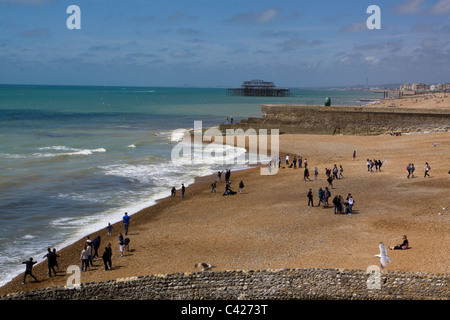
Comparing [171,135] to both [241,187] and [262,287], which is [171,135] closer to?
[241,187]

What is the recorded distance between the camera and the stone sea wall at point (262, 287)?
10.4 meters

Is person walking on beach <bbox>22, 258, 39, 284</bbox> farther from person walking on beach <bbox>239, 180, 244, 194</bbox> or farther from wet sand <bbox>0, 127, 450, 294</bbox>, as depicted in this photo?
person walking on beach <bbox>239, 180, 244, 194</bbox>

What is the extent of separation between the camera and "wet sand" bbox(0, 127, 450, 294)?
47.5 ft

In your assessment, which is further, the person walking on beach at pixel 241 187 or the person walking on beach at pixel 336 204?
the person walking on beach at pixel 241 187

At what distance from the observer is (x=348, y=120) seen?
50125 mm

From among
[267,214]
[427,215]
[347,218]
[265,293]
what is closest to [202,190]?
[267,214]

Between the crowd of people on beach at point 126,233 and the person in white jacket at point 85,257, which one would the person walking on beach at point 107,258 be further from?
the person in white jacket at point 85,257

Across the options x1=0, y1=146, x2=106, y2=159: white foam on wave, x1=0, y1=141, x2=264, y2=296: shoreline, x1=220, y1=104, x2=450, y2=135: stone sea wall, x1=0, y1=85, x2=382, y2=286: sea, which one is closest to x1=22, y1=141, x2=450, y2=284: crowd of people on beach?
x1=0, y1=141, x2=264, y2=296: shoreline

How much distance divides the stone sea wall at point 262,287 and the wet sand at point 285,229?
261 centimetres

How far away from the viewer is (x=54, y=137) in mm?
52656

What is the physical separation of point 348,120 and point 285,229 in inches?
1362

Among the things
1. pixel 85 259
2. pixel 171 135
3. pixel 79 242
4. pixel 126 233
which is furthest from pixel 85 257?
pixel 171 135

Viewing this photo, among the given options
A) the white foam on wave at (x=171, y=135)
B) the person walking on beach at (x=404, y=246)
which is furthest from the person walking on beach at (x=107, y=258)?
the white foam on wave at (x=171, y=135)

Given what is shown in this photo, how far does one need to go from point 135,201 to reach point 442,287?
56.6 ft
